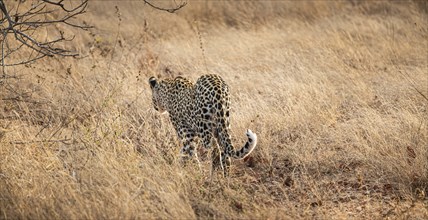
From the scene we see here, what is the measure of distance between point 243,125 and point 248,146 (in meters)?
1.73

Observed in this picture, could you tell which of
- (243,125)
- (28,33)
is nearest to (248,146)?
(243,125)

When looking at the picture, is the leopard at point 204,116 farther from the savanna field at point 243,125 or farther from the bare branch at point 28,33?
the bare branch at point 28,33

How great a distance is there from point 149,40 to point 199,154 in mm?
5296

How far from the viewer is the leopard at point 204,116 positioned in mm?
5812

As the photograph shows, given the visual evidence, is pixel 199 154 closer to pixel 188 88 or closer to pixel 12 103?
pixel 188 88

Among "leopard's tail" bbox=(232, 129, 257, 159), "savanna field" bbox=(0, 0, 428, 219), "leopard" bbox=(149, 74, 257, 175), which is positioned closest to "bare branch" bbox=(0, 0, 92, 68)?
"savanna field" bbox=(0, 0, 428, 219)

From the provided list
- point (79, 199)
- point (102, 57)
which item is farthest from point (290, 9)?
point (79, 199)

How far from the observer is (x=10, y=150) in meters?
5.80

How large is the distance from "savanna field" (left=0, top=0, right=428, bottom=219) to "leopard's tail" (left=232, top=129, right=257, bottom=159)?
27 centimetres

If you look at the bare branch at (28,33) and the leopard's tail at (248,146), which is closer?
the bare branch at (28,33)

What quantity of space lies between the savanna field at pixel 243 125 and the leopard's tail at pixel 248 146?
0.27 meters

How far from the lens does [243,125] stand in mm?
7098

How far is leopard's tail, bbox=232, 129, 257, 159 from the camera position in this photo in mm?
5254

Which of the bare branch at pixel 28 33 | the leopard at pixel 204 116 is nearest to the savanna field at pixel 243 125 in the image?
the leopard at pixel 204 116
